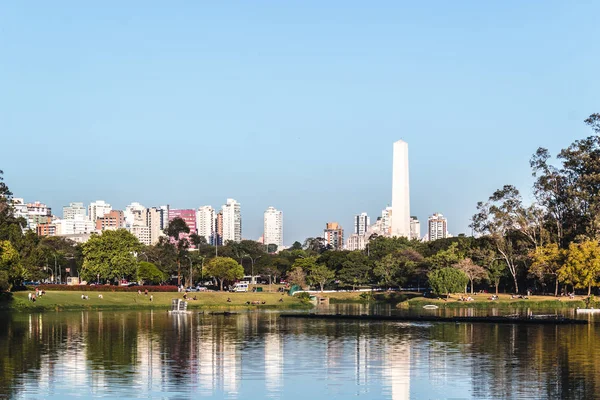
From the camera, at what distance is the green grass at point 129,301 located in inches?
3300

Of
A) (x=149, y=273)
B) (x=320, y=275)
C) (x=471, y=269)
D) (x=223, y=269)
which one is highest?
(x=471, y=269)

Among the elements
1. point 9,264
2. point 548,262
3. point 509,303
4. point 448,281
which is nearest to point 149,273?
point 448,281

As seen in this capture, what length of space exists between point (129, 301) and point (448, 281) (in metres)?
40.2

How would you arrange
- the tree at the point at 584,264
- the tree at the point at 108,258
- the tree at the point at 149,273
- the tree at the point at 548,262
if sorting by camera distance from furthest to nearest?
the tree at the point at 149,273 → the tree at the point at 108,258 → the tree at the point at 548,262 → the tree at the point at 584,264

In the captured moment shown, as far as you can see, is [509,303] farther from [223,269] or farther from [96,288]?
[223,269]

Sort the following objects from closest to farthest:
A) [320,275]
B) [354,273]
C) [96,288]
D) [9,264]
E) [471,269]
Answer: [9,264]
[96,288]
[471,269]
[320,275]
[354,273]

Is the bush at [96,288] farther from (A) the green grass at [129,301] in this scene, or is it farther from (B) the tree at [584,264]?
(B) the tree at [584,264]

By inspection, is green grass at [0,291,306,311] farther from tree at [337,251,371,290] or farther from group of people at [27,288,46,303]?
tree at [337,251,371,290]

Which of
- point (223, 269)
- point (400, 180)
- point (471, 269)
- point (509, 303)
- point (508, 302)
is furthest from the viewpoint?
point (400, 180)

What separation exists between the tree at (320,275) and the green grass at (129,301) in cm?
2872

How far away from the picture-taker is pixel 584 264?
9962 cm

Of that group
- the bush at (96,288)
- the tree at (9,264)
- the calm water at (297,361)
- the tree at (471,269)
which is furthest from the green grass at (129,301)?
the tree at (471,269)

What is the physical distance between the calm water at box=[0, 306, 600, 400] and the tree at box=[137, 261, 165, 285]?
216 feet

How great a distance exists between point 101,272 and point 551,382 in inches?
3393
